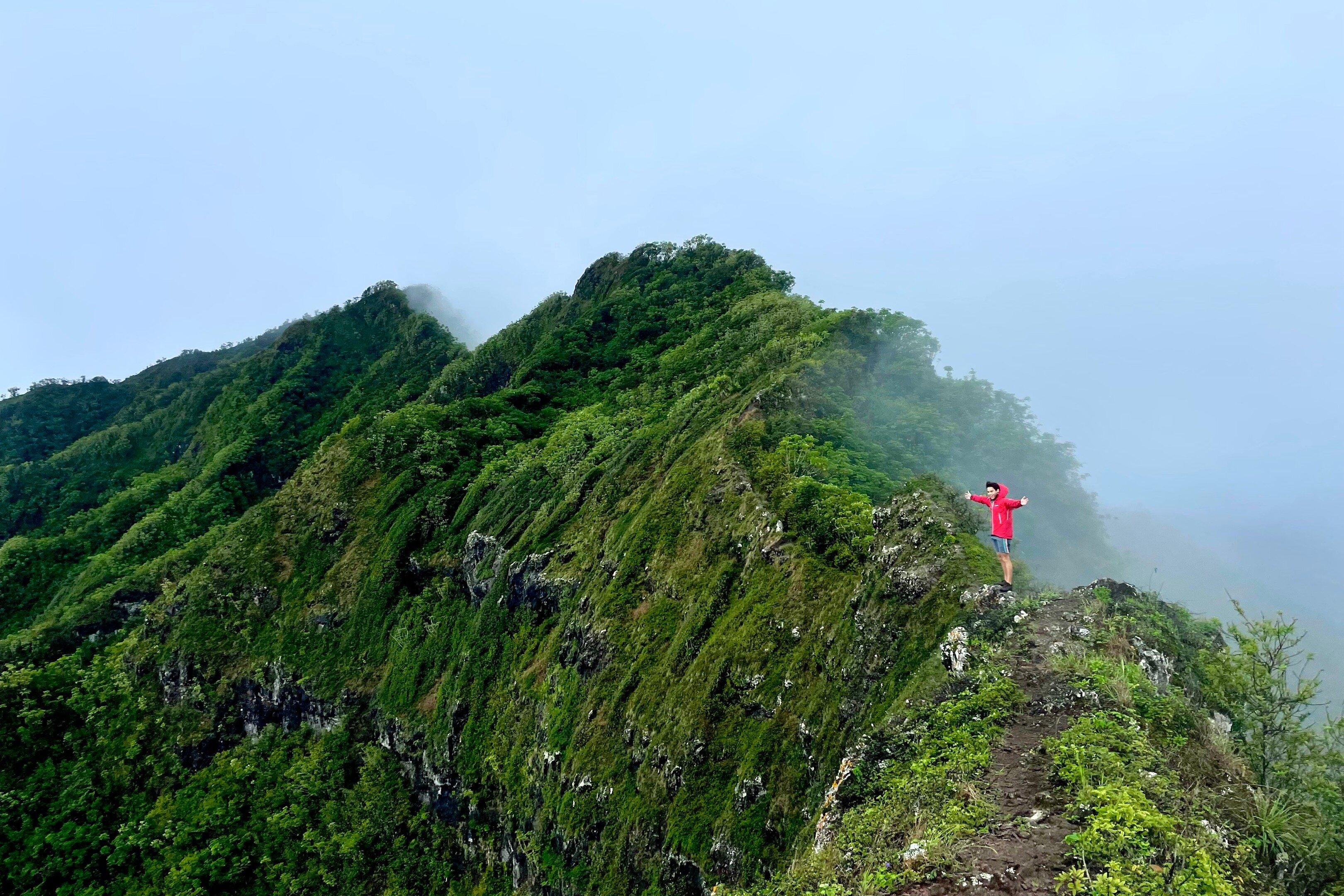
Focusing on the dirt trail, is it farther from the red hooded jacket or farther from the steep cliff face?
the red hooded jacket

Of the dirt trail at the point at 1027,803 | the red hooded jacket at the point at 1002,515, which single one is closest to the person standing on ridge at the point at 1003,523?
the red hooded jacket at the point at 1002,515

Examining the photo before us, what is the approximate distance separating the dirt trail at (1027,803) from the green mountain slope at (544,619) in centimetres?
135

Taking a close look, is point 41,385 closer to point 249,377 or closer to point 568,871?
point 249,377

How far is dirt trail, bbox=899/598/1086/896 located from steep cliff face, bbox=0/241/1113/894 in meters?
1.42

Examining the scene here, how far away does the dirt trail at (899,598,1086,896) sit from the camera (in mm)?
6121

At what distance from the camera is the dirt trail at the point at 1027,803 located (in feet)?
20.1

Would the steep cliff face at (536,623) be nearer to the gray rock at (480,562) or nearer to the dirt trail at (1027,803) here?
the gray rock at (480,562)

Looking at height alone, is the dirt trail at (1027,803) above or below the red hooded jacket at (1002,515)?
below

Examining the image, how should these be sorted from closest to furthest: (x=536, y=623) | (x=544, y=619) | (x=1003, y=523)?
(x=1003, y=523), (x=544, y=619), (x=536, y=623)

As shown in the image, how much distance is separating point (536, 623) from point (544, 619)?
41 centimetres

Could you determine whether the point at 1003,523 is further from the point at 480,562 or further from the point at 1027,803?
the point at 480,562

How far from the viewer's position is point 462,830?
24391mm

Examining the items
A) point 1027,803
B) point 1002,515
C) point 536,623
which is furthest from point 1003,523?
point 536,623

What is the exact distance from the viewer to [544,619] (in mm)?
24469
